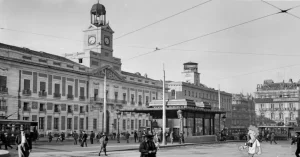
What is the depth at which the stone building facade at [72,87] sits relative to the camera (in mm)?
48969

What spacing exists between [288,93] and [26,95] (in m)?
86.7

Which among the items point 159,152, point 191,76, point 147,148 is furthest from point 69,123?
point 191,76

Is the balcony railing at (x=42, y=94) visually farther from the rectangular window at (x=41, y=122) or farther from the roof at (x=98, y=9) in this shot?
the roof at (x=98, y=9)

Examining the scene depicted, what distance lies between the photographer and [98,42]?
212 feet

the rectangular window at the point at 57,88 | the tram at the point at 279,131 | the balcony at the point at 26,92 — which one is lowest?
the tram at the point at 279,131

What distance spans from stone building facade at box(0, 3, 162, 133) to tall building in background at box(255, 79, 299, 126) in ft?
165

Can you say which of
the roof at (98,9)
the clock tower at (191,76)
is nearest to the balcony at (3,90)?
the roof at (98,9)

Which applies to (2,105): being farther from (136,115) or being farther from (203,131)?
(136,115)

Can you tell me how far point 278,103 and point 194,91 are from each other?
3489 centimetres

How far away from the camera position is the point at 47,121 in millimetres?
52906

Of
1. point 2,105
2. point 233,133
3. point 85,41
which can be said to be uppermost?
point 85,41

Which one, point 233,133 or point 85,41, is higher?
point 85,41

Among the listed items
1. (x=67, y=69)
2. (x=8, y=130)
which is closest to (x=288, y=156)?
(x=8, y=130)

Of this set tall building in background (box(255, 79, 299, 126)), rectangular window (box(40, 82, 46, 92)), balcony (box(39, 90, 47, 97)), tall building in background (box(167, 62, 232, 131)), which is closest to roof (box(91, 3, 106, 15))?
rectangular window (box(40, 82, 46, 92))
